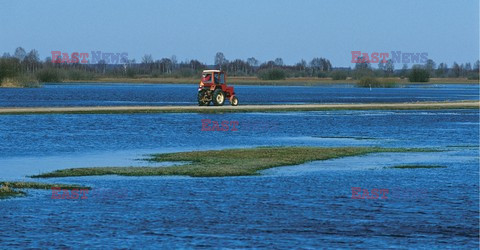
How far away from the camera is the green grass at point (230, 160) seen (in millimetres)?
27438

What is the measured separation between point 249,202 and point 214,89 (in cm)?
4470

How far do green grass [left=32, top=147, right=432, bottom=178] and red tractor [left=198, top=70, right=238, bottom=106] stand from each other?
99.3ft

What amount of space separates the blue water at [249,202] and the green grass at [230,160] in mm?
876

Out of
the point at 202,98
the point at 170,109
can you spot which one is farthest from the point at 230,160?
the point at 202,98

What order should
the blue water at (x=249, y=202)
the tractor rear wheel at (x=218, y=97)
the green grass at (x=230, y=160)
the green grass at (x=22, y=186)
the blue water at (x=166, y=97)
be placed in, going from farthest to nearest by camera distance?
the blue water at (x=166, y=97) < the tractor rear wheel at (x=218, y=97) < the green grass at (x=230, y=160) < the green grass at (x=22, y=186) < the blue water at (x=249, y=202)

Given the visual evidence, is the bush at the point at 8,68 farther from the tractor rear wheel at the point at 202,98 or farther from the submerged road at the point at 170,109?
the submerged road at the point at 170,109

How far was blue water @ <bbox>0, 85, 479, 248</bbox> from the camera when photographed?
58.1 feet

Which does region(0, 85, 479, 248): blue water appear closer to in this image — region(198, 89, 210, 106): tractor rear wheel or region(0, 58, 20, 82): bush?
region(198, 89, 210, 106): tractor rear wheel

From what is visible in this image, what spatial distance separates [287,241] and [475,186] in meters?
9.64

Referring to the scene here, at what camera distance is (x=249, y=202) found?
2203 cm

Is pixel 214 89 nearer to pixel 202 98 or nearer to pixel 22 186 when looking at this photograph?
pixel 202 98

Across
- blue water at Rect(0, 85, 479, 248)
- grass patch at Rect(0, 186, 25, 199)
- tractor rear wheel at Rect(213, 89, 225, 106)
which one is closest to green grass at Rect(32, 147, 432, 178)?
blue water at Rect(0, 85, 479, 248)

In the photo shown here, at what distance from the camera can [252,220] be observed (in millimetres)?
19656

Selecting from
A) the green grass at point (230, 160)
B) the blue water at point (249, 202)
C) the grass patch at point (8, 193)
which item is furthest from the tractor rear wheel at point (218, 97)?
the grass patch at point (8, 193)
